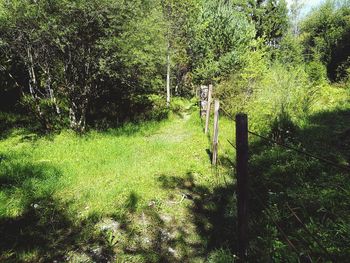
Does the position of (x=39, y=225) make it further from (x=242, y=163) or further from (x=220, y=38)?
(x=220, y=38)

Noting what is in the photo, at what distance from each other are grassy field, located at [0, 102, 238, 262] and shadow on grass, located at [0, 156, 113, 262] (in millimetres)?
14

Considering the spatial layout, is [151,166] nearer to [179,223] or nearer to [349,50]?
[179,223]

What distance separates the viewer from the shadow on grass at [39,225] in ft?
12.6

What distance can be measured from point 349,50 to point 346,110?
90.0 feet

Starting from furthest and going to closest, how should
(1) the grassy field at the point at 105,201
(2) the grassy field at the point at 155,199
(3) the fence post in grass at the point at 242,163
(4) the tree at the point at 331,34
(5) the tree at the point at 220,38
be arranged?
1. (4) the tree at the point at 331,34
2. (5) the tree at the point at 220,38
3. (1) the grassy field at the point at 105,201
4. (2) the grassy field at the point at 155,199
5. (3) the fence post in grass at the point at 242,163

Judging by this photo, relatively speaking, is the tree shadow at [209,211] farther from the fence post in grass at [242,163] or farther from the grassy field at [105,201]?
the fence post in grass at [242,163]

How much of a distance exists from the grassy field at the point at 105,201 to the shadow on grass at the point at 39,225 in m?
0.01

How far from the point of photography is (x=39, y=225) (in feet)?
14.6

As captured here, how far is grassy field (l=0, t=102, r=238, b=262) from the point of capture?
3965 millimetres

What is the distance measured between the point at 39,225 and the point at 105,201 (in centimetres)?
115

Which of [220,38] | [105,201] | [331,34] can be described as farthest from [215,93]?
[331,34]

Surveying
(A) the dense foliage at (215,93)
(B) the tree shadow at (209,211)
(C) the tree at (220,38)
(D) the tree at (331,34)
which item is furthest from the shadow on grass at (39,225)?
(D) the tree at (331,34)

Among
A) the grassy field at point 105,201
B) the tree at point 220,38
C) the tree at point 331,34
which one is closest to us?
the grassy field at point 105,201

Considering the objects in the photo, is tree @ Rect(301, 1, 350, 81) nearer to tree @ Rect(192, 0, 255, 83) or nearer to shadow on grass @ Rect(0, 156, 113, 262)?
tree @ Rect(192, 0, 255, 83)
